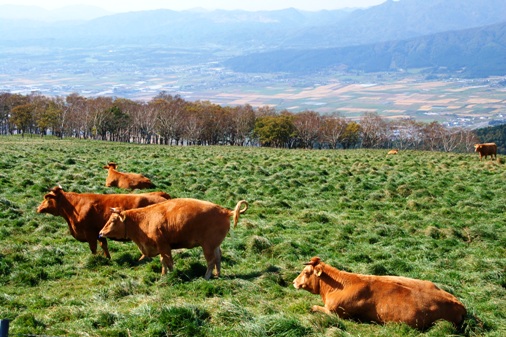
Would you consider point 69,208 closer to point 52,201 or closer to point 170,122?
point 52,201

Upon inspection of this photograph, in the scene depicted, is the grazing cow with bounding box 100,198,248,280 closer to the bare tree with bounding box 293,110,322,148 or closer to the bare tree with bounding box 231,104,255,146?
the bare tree with bounding box 231,104,255,146

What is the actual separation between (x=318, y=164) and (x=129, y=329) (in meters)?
24.1

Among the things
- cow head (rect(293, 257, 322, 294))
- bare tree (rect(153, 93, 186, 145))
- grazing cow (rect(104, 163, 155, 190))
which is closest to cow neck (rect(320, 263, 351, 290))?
cow head (rect(293, 257, 322, 294))

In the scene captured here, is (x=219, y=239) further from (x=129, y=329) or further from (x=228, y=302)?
(x=129, y=329)

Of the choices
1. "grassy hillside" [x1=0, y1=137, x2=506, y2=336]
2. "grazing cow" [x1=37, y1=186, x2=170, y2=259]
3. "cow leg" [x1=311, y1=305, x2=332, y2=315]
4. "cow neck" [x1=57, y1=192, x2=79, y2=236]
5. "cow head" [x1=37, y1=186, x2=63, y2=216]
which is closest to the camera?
"grassy hillside" [x1=0, y1=137, x2=506, y2=336]

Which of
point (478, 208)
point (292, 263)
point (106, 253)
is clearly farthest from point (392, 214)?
point (106, 253)

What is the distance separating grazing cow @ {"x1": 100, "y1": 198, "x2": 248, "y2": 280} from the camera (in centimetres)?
1034

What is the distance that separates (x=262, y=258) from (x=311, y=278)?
117 inches

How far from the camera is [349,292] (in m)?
8.52

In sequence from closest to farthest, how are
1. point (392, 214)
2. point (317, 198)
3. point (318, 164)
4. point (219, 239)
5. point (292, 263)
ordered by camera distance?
point (219, 239), point (292, 263), point (392, 214), point (317, 198), point (318, 164)

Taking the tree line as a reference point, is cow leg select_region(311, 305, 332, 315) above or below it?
below

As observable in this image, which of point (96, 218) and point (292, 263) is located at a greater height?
point (96, 218)

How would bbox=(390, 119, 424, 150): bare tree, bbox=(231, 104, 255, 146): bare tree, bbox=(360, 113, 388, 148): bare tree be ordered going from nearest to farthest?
1. bbox=(231, 104, 255, 146): bare tree
2. bbox=(360, 113, 388, 148): bare tree
3. bbox=(390, 119, 424, 150): bare tree

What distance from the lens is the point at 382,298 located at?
8.26 meters
